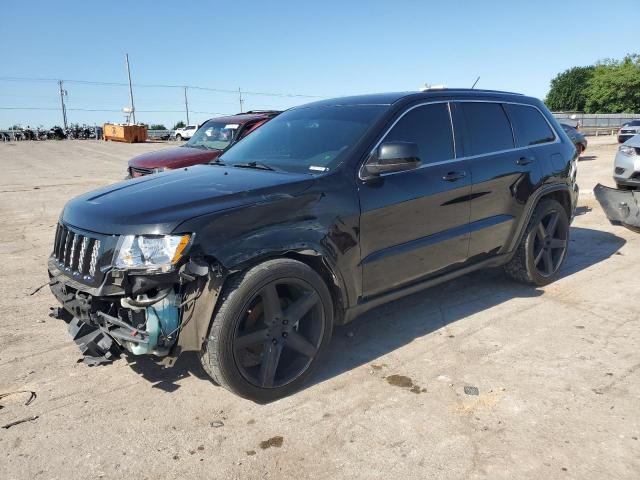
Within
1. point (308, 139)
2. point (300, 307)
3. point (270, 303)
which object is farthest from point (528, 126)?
point (270, 303)

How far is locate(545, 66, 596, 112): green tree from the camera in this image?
9625 centimetres

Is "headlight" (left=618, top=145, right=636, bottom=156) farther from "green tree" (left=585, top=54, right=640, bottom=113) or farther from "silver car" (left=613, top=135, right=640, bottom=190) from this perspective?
"green tree" (left=585, top=54, right=640, bottom=113)

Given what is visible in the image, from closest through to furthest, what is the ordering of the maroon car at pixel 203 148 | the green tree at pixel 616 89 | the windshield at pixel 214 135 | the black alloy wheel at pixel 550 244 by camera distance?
the black alloy wheel at pixel 550 244
the maroon car at pixel 203 148
the windshield at pixel 214 135
the green tree at pixel 616 89

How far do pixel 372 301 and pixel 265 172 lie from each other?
118 centimetres

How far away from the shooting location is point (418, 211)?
3.91 m

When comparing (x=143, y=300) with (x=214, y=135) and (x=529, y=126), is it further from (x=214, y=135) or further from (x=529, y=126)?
(x=214, y=135)

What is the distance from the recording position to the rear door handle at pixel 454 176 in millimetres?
4114

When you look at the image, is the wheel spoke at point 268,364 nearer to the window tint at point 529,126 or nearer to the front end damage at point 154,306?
the front end damage at point 154,306

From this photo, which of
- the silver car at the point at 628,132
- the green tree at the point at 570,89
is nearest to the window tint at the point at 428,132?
the silver car at the point at 628,132

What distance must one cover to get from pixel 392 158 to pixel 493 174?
1.44 meters

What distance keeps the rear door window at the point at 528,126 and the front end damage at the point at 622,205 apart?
2813 mm

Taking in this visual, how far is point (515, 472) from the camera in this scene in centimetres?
258

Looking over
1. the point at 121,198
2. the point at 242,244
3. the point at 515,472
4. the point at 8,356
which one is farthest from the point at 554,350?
the point at 8,356

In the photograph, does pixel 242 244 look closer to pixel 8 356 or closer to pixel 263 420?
pixel 263 420
